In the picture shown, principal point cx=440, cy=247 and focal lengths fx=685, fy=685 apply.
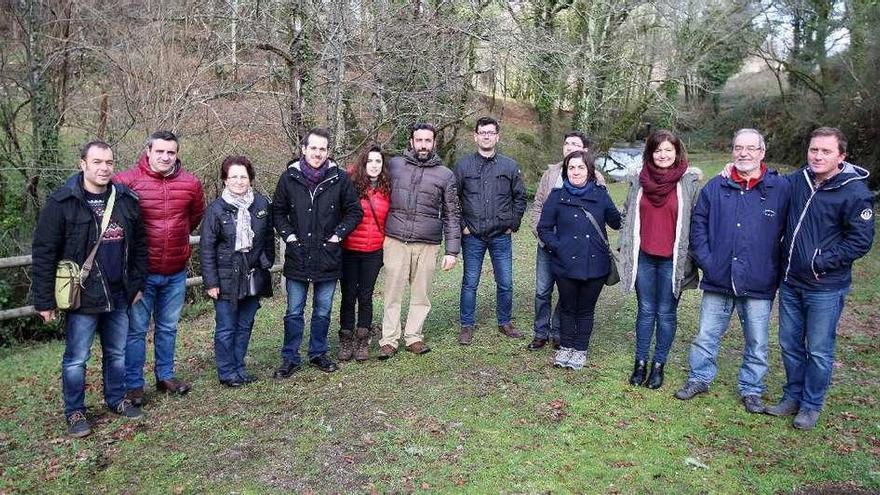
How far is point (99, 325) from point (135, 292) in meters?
0.33

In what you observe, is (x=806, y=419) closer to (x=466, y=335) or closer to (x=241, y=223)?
(x=466, y=335)

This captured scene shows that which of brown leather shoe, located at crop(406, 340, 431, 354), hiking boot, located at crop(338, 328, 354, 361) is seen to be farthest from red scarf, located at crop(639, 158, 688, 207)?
hiking boot, located at crop(338, 328, 354, 361)

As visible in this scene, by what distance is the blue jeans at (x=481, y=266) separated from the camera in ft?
20.4

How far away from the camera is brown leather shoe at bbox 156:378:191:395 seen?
5.39 metres

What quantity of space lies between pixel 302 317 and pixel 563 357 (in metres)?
2.19

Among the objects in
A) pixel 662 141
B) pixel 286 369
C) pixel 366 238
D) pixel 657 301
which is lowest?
pixel 286 369

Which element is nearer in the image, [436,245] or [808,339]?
[808,339]

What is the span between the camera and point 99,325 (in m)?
4.83

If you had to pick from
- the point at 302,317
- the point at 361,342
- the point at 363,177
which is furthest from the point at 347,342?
the point at 363,177

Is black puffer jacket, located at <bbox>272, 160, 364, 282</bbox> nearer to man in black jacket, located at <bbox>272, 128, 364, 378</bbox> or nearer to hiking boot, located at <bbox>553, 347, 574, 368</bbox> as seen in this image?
man in black jacket, located at <bbox>272, 128, 364, 378</bbox>

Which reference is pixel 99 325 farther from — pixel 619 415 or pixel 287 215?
pixel 619 415

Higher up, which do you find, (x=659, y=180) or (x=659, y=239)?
(x=659, y=180)

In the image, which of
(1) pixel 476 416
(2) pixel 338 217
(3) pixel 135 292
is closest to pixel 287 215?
(2) pixel 338 217

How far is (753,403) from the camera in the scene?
4969 millimetres
